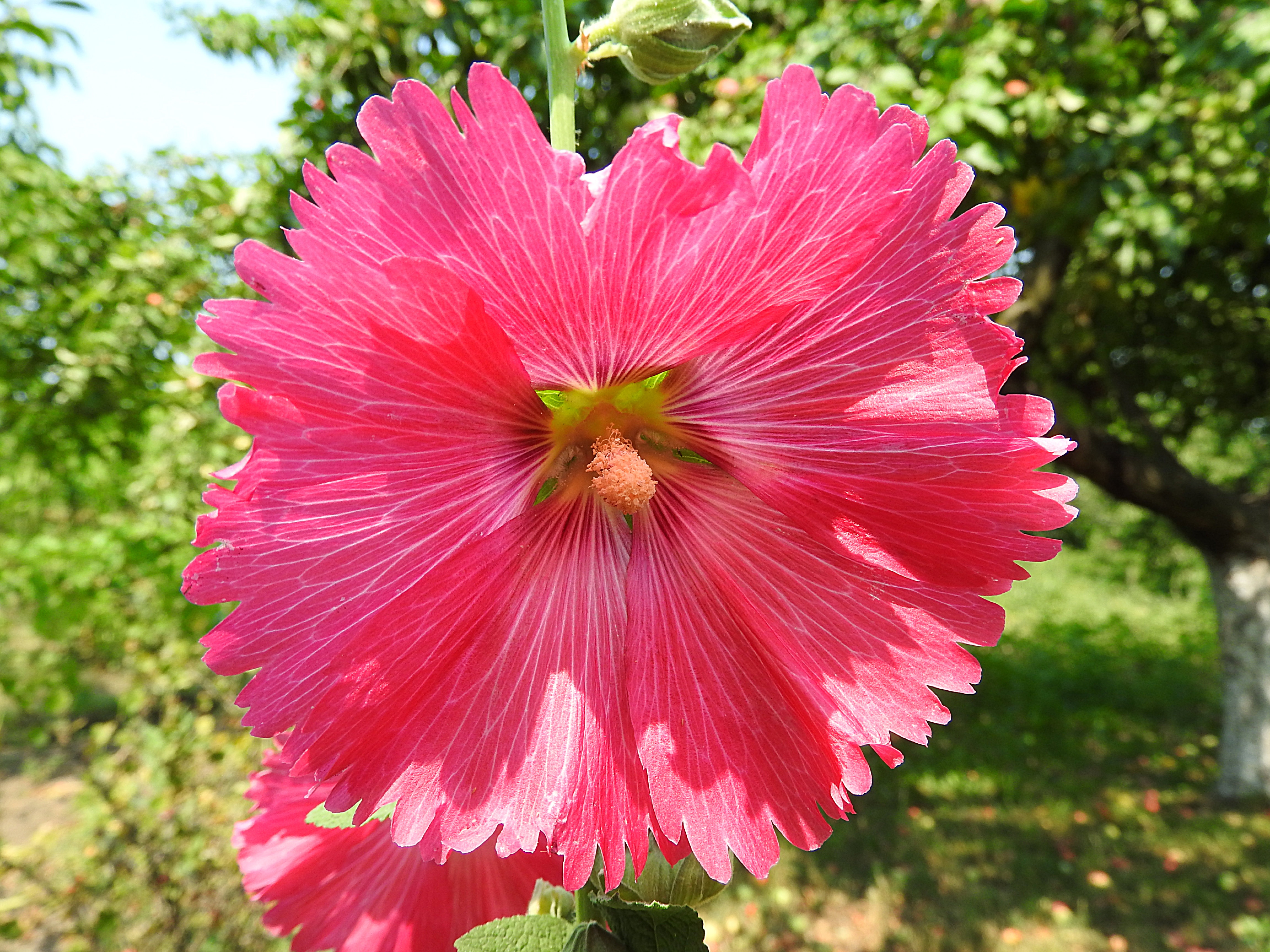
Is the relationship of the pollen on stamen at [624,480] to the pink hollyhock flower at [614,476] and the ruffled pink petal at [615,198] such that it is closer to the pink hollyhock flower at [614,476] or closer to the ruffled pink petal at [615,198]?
the pink hollyhock flower at [614,476]

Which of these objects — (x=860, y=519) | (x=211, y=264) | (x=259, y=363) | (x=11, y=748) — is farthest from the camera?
(x=11, y=748)

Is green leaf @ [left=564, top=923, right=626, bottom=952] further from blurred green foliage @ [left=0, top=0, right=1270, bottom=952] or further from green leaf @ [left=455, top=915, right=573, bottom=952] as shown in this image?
blurred green foliage @ [left=0, top=0, right=1270, bottom=952]

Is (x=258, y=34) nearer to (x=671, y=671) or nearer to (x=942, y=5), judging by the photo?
(x=942, y=5)

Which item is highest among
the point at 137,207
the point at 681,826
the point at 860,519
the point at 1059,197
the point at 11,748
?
the point at 137,207

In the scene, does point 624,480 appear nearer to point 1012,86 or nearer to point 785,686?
point 785,686

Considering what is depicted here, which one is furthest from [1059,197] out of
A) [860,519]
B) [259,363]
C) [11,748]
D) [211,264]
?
[11,748]

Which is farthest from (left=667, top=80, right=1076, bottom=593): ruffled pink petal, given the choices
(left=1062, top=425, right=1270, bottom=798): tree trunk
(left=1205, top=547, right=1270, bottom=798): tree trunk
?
(left=1205, top=547, right=1270, bottom=798): tree trunk

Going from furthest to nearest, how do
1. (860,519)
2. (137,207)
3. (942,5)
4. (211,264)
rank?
1. (137,207)
2. (211,264)
3. (942,5)
4. (860,519)

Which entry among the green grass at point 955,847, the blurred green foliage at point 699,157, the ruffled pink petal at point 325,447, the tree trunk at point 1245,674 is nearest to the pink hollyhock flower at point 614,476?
the ruffled pink petal at point 325,447
